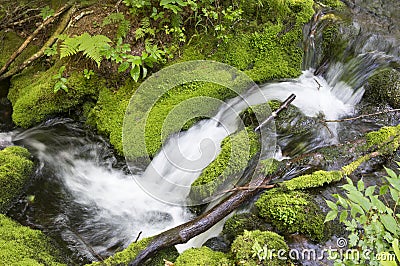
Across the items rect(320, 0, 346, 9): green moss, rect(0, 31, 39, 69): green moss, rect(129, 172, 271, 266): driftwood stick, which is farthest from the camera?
rect(320, 0, 346, 9): green moss

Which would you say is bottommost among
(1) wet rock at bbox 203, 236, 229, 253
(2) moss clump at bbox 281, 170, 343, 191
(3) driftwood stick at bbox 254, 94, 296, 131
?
(1) wet rock at bbox 203, 236, 229, 253

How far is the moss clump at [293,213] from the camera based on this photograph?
3.31 metres

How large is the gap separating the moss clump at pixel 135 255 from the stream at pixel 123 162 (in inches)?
18.8

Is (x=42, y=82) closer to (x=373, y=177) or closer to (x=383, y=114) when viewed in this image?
(x=373, y=177)

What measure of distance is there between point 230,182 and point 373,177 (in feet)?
5.36

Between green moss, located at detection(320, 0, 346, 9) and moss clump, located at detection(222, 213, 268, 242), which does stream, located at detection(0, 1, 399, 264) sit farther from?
green moss, located at detection(320, 0, 346, 9)

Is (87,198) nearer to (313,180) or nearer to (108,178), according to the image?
(108,178)

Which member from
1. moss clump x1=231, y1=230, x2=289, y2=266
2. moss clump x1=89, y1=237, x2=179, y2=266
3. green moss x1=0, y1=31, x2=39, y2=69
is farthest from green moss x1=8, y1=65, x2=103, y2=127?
moss clump x1=231, y1=230, x2=289, y2=266

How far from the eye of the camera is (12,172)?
13.8 feet

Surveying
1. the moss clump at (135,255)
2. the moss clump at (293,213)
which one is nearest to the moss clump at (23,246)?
the moss clump at (135,255)

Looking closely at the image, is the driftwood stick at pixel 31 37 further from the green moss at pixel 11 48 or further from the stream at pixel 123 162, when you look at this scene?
the stream at pixel 123 162

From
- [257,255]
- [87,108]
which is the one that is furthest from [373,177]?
[87,108]

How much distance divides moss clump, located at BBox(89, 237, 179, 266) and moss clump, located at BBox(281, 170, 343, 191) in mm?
1346

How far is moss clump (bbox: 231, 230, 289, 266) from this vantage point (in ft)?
9.44
